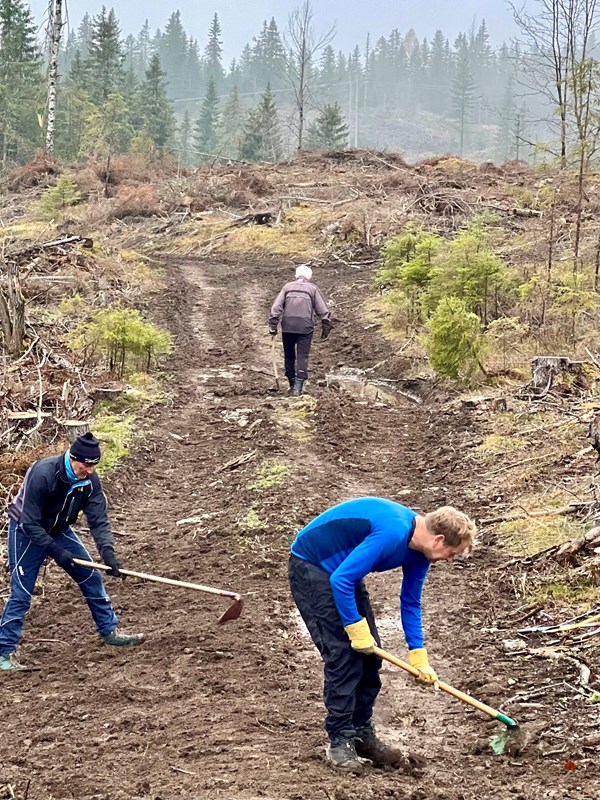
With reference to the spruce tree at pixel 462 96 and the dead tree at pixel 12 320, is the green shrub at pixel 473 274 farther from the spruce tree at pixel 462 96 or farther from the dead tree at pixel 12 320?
the spruce tree at pixel 462 96

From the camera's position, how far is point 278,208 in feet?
98.0

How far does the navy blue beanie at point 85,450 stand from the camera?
Answer: 5.89m

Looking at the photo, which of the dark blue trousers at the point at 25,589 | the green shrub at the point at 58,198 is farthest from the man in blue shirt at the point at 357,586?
the green shrub at the point at 58,198

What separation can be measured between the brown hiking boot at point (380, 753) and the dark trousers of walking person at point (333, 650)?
15cm

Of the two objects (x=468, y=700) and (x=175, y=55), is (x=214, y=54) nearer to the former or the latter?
(x=175, y=55)

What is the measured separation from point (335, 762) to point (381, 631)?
76.0 inches

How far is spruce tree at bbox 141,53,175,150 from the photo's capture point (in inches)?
2320

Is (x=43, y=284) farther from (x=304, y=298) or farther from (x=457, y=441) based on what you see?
(x=457, y=441)

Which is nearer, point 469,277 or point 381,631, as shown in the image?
point 381,631

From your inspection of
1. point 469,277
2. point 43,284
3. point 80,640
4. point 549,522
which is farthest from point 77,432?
point 43,284

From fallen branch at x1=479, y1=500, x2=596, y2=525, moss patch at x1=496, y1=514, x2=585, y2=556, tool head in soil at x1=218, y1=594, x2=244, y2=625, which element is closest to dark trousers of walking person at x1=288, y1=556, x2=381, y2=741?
tool head in soil at x1=218, y1=594, x2=244, y2=625

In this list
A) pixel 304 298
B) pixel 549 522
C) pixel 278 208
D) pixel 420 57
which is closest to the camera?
pixel 549 522

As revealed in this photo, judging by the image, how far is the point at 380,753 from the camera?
15.6 ft

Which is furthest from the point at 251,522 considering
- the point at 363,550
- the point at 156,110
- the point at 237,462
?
the point at 156,110
